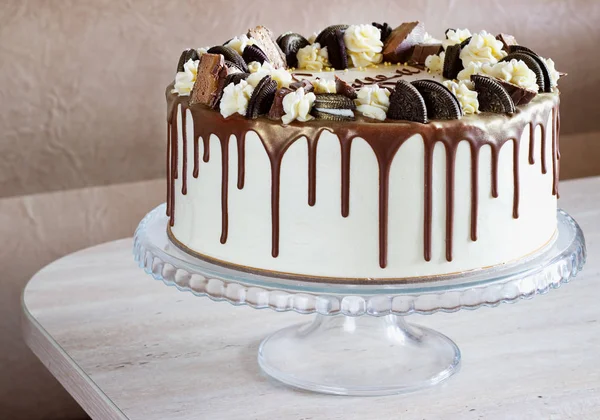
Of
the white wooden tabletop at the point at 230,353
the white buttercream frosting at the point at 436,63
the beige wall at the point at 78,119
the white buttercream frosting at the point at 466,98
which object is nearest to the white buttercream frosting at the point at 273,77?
the white buttercream frosting at the point at 466,98

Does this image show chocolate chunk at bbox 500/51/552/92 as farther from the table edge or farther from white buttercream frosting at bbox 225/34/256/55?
the table edge

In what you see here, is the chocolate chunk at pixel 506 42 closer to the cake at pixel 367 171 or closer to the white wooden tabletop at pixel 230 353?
the cake at pixel 367 171

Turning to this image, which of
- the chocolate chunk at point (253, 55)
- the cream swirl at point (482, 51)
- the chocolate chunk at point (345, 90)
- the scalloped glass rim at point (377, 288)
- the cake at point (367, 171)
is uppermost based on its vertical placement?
the cream swirl at point (482, 51)

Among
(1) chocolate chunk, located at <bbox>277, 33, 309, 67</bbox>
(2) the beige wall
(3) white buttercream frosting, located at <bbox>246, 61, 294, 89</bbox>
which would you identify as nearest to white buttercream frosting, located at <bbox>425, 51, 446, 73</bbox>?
(1) chocolate chunk, located at <bbox>277, 33, 309, 67</bbox>

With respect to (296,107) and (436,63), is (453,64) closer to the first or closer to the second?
(436,63)

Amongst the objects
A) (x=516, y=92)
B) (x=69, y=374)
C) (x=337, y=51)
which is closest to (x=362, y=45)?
(x=337, y=51)

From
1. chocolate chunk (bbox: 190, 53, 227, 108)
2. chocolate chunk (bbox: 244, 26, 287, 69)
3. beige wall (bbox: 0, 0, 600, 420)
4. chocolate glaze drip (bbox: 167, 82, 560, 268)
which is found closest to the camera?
chocolate glaze drip (bbox: 167, 82, 560, 268)

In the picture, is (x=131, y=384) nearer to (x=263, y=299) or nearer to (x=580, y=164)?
(x=263, y=299)
